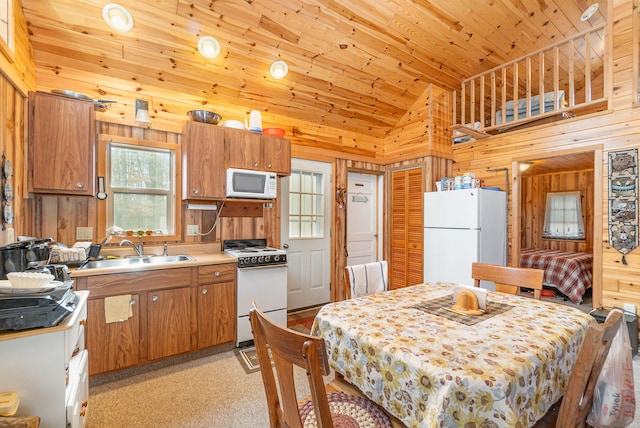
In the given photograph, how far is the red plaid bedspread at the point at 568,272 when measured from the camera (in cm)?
439

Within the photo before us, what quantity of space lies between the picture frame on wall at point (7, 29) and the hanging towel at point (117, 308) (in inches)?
67.7

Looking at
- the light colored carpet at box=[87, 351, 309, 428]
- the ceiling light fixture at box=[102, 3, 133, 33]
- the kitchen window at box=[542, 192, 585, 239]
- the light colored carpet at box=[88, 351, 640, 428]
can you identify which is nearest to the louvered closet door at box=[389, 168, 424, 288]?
the light colored carpet at box=[88, 351, 640, 428]

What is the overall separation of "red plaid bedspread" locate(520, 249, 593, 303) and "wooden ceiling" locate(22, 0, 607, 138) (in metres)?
→ 3.09

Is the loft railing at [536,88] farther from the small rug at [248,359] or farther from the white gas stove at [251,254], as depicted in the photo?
the small rug at [248,359]

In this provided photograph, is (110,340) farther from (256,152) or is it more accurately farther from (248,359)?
(256,152)

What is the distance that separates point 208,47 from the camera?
9.23ft

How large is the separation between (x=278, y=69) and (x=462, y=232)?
276cm

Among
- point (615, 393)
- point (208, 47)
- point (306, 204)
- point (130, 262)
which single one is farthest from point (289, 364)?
point (306, 204)

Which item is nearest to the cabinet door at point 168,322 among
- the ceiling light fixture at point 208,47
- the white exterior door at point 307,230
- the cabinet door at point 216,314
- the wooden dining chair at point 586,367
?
the cabinet door at point 216,314

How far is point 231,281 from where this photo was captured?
9.27 ft

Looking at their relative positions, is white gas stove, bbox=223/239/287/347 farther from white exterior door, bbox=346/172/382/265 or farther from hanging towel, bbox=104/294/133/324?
white exterior door, bbox=346/172/382/265

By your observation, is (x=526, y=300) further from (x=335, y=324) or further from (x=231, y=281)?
(x=231, y=281)

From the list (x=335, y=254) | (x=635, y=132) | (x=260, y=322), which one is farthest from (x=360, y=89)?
(x=260, y=322)

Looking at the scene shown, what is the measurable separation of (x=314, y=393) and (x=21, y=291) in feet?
4.12
